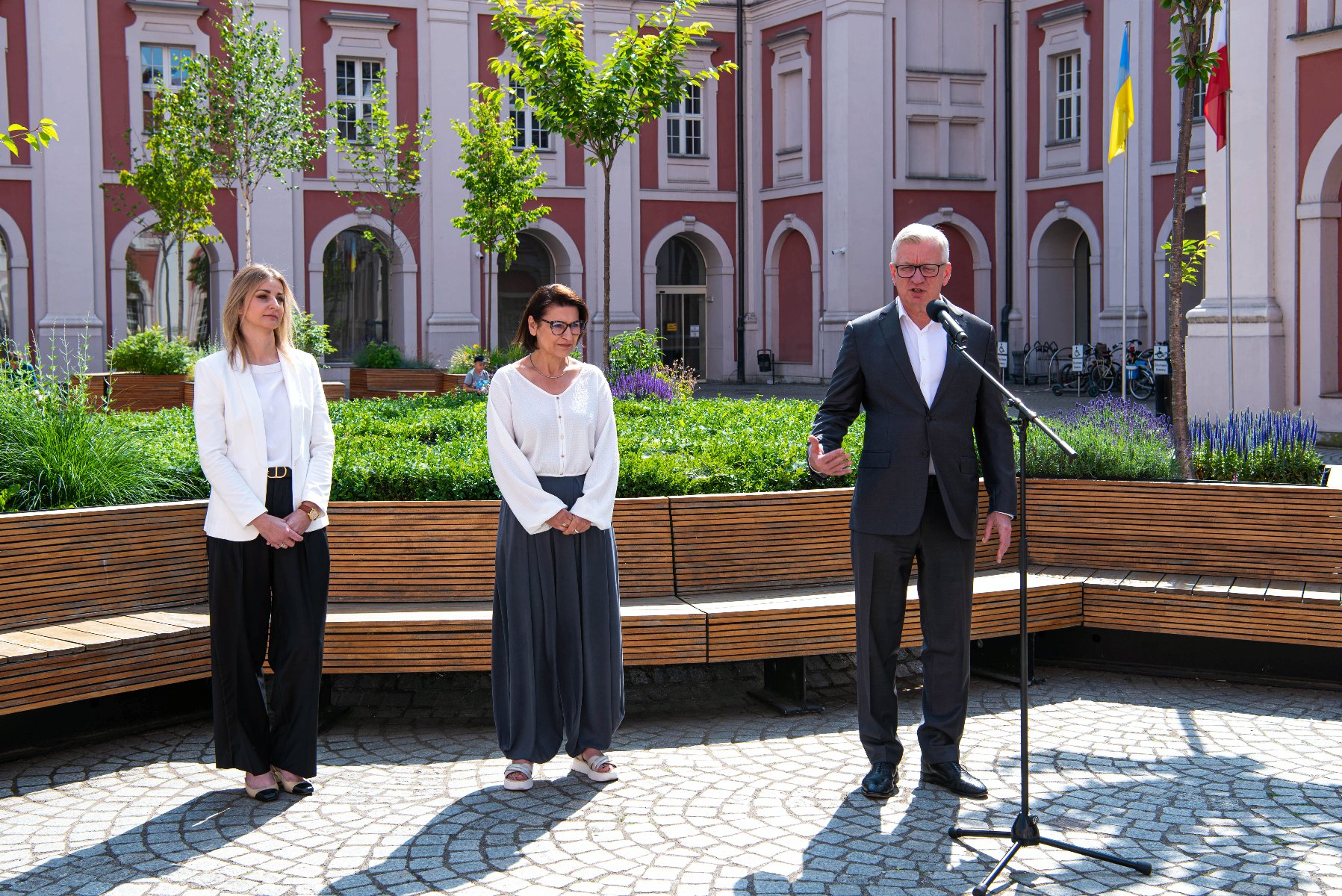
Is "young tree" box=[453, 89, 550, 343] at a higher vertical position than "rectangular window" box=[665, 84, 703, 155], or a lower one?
lower

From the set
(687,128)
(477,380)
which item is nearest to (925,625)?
(477,380)

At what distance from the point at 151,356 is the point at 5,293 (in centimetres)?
847

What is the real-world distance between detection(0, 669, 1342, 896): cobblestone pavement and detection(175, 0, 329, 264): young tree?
68.6 feet

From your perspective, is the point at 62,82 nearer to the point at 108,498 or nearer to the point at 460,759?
the point at 108,498

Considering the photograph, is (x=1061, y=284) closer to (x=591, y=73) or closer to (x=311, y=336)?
(x=311, y=336)

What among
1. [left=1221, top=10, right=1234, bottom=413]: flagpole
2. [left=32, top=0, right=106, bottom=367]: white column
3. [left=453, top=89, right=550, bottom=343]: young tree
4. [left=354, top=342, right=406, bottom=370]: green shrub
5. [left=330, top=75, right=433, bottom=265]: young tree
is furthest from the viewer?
[left=330, top=75, right=433, bottom=265]: young tree

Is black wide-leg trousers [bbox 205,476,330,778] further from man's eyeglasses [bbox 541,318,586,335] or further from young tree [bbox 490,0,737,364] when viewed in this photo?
young tree [bbox 490,0,737,364]

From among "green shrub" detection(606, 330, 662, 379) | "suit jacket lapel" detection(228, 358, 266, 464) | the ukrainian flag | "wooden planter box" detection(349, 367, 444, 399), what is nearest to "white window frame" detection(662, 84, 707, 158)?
"wooden planter box" detection(349, 367, 444, 399)

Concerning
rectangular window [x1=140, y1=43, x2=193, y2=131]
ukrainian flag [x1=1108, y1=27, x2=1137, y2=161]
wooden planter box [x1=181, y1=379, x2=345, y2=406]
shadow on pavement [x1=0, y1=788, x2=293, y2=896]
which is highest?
rectangular window [x1=140, y1=43, x2=193, y2=131]

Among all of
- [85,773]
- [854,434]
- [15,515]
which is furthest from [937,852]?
[854,434]

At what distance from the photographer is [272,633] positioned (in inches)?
209

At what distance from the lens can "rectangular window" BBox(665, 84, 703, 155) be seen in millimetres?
33156

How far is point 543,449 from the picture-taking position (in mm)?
5348

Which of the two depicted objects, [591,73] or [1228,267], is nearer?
[1228,267]
